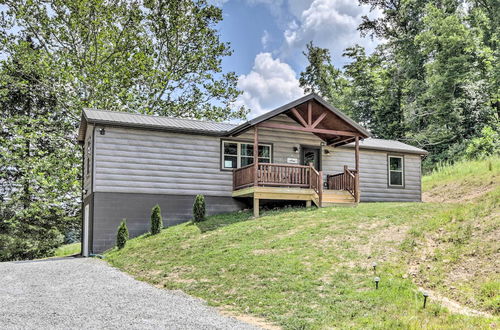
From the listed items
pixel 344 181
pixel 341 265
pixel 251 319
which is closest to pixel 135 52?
pixel 344 181

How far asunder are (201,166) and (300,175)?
3.41 m

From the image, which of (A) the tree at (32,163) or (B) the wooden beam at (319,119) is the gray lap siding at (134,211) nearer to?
(B) the wooden beam at (319,119)

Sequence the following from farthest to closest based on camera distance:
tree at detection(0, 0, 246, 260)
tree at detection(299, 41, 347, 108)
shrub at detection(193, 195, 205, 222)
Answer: tree at detection(299, 41, 347, 108) < tree at detection(0, 0, 246, 260) < shrub at detection(193, 195, 205, 222)

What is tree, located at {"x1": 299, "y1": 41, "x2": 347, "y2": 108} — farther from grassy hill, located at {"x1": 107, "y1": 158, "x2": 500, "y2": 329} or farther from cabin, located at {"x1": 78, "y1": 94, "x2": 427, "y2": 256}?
grassy hill, located at {"x1": 107, "y1": 158, "x2": 500, "y2": 329}

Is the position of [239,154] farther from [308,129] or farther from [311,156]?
[311,156]

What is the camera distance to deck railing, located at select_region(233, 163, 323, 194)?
15.0 metres

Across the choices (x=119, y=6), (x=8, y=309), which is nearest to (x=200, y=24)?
(x=119, y=6)

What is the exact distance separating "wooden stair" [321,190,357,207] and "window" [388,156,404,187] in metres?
4.20

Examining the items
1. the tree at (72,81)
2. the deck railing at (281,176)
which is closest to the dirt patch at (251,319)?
the deck railing at (281,176)

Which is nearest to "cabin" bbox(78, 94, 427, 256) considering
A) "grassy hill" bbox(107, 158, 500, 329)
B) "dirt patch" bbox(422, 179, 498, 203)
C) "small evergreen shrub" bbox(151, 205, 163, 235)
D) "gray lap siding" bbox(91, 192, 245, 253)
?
"gray lap siding" bbox(91, 192, 245, 253)

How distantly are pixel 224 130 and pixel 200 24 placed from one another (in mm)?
11374

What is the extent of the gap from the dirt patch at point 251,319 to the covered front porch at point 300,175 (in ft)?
25.4

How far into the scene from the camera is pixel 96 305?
6.93 metres

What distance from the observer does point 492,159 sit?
868 inches
